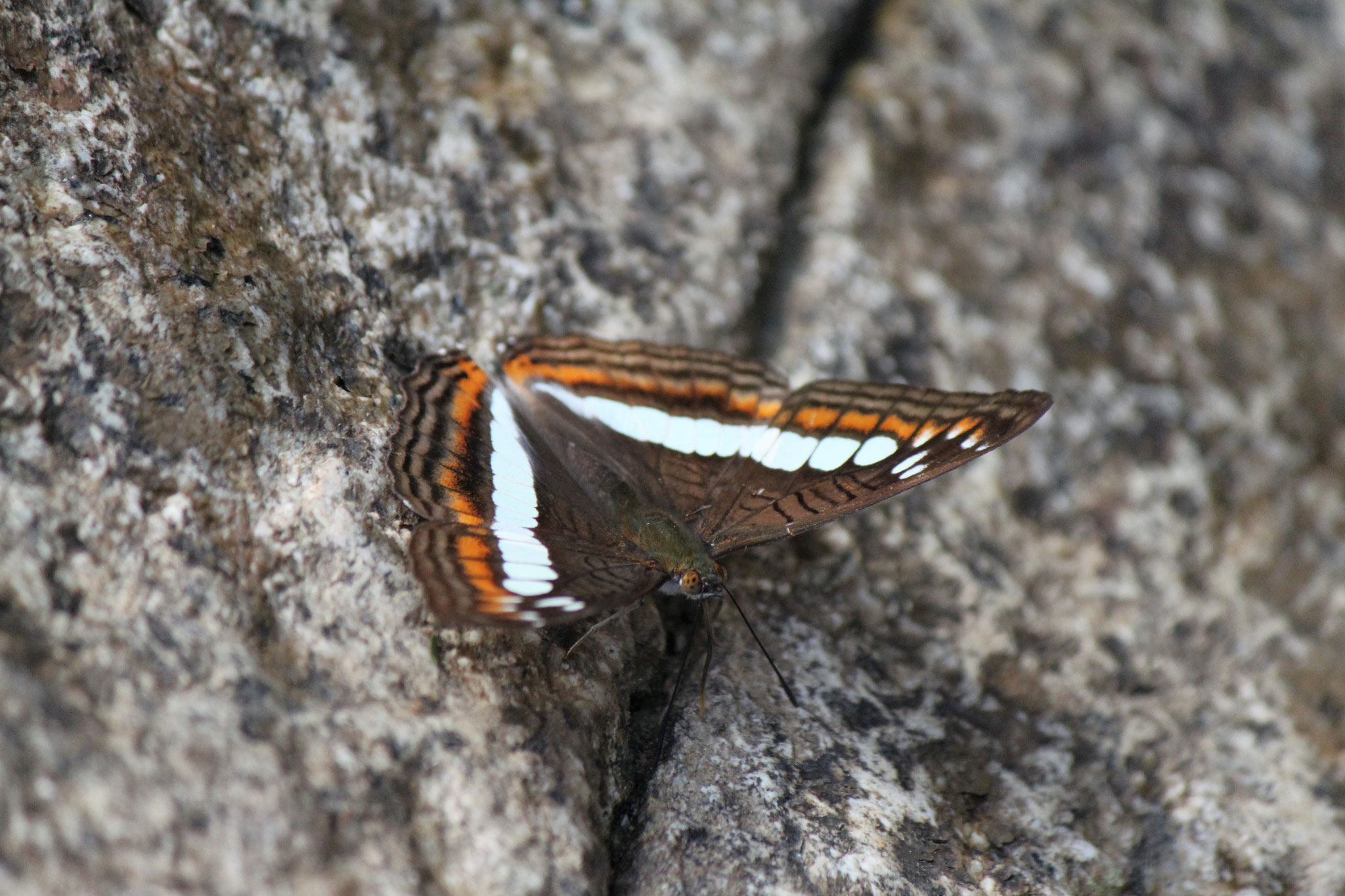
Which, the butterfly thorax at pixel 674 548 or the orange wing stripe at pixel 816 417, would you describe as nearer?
the butterfly thorax at pixel 674 548

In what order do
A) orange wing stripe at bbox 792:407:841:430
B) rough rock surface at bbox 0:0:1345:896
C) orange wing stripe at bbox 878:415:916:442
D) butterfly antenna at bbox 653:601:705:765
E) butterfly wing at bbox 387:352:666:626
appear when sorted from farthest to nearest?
orange wing stripe at bbox 792:407:841:430 < orange wing stripe at bbox 878:415:916:442 < butterfly antenna at bbox 653:601:705:765 < butterfly wing at bbox 387:352:666:626 < rough rock surface at bbox 0:0:1345:896

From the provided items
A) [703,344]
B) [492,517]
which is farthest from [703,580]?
[703,344]

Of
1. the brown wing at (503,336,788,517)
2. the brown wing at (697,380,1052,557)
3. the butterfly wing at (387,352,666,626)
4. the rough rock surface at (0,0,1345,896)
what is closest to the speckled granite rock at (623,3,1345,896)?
the rough rock surface at (0,0,1345,896)

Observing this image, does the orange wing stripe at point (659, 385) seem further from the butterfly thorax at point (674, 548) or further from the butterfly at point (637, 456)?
the butterfly thorax at point (674, 548)

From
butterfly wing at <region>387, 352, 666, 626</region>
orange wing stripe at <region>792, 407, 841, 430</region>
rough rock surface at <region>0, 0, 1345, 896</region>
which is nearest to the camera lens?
rough rock surface at <region>0, 0, 1345, 896</region>

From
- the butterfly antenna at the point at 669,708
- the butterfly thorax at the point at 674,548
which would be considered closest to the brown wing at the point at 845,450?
the butterfly thorax at the point at 674,548

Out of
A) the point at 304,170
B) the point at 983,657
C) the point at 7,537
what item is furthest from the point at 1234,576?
the point at 7,537

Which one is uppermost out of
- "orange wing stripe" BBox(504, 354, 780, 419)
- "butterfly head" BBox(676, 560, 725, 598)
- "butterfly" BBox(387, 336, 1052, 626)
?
"orange wing stripe" BBox(504, 354, 780, 419)

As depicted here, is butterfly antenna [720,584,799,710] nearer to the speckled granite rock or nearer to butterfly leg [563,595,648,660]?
the speckled granite rock
